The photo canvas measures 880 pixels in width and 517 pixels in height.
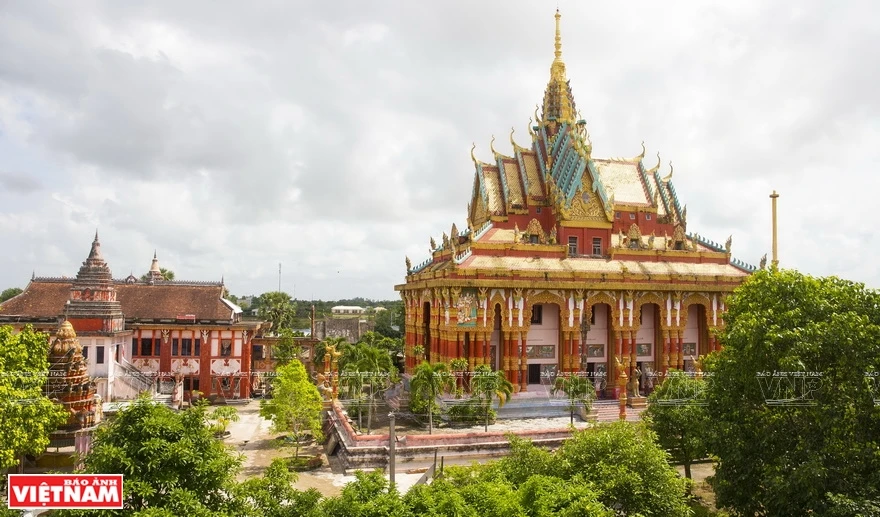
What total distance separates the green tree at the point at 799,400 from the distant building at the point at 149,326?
109ft

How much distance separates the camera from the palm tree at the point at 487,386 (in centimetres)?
3112

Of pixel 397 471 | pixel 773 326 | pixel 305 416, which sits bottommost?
pixel 397 471

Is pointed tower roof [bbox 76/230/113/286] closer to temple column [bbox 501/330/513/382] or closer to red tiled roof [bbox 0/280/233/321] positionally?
red tiled roof [bbox 0/280/233/321]

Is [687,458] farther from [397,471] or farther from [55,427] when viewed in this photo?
[55,427]

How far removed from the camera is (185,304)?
45531 millimetres

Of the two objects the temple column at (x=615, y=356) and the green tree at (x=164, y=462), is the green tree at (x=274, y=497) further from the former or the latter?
the temple column at (x=615, y=356)

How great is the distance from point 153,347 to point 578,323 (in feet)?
95.1

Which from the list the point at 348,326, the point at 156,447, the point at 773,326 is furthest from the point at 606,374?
the point at 348,326

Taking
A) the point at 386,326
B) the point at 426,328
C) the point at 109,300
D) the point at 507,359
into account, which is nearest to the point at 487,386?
the point at 507,359

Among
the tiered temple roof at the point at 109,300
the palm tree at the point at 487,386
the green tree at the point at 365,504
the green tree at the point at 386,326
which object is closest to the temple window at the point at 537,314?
the palm tree at the point at 487,386

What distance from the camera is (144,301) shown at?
4538cm

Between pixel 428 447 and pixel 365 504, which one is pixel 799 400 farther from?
pixel 428 447

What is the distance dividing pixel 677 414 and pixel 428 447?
10.6m

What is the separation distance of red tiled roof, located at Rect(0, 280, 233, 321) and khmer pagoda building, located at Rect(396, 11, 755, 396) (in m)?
14.0
